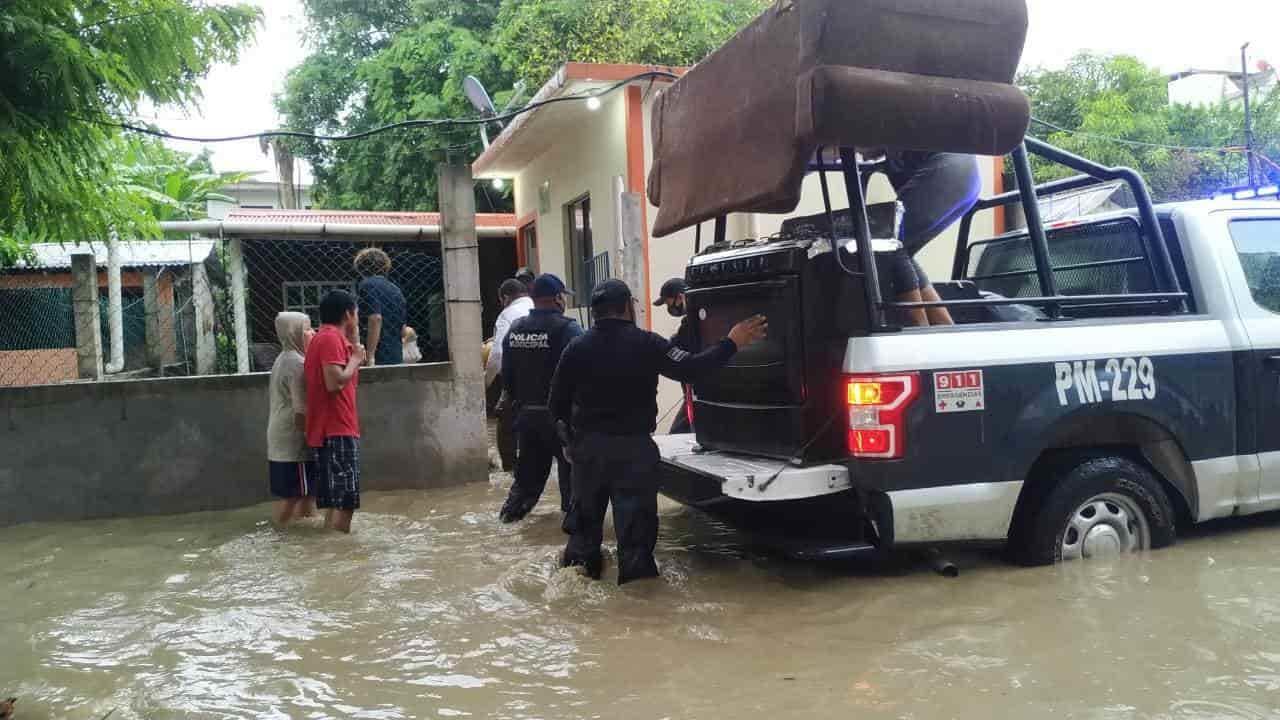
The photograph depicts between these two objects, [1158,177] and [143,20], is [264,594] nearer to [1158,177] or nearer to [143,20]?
[143,20]

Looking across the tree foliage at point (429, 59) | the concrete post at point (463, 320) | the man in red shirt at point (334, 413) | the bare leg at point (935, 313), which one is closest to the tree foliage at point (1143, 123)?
the tree foliage at point (429, 59)

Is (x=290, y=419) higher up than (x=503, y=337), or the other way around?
(x=503, y=337)

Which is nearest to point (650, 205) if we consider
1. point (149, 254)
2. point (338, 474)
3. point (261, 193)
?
point (338, 474)

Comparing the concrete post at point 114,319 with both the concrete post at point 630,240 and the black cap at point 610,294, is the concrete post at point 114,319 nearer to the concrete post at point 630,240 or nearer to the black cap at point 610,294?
the concrete post at point 630,240

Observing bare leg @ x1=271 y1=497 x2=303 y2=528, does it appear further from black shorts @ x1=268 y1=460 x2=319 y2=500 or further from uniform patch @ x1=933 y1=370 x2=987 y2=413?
uniform patch @ x1=933 y1=370 x2=987 y2=413

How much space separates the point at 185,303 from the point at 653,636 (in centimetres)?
936

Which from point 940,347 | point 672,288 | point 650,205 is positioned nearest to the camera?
point 940,347

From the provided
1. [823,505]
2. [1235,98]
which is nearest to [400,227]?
[823,505]

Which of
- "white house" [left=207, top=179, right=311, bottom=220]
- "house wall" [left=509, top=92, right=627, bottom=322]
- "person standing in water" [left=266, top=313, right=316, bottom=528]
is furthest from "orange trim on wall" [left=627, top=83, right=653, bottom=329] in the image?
"white house" [left=207, top=179, right=311, bottom=220]

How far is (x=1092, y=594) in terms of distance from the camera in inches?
168

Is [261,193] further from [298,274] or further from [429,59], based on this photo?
[298,274]

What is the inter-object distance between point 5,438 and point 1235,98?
2899 cm

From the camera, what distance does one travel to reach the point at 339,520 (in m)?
6.32

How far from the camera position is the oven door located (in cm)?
443
